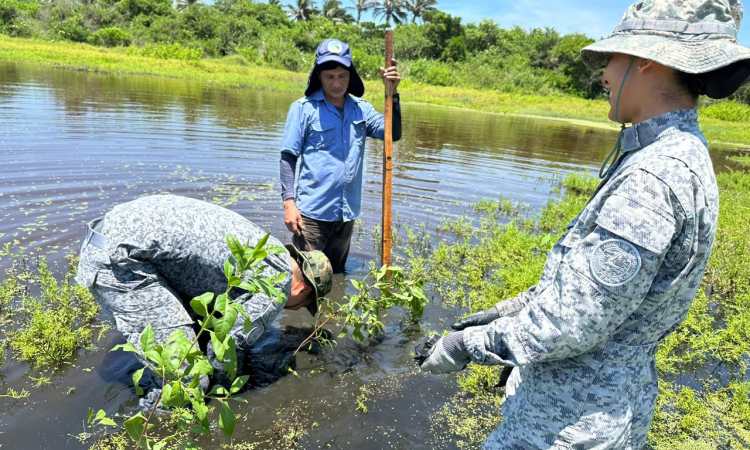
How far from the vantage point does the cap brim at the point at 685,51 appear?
49.7 inches

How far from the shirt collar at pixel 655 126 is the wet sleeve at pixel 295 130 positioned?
10.7 feet

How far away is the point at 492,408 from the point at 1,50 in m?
40.9

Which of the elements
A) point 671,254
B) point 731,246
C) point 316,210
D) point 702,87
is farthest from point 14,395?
point 731,246

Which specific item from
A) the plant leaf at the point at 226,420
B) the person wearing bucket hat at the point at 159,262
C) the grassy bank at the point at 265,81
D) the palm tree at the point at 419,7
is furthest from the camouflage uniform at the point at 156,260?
the palm tree at the point at 419,7

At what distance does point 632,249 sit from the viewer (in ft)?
4.11

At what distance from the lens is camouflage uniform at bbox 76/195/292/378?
264 cm

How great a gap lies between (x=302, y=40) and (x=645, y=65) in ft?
158

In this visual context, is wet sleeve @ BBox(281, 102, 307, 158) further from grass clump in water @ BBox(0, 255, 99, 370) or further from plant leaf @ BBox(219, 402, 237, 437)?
plant leaf @ BBox(219, 402, 237, 437)

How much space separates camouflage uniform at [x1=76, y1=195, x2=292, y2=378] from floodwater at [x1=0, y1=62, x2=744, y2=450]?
2.48 feet

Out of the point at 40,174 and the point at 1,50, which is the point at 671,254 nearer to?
the point at 40,174

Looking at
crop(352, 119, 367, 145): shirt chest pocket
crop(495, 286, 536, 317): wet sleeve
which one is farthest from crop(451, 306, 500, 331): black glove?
crop(352, 119, 367, 145): shirt chest pocket

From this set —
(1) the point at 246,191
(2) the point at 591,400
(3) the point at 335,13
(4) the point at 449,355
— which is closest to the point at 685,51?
(2) the point at 591,400

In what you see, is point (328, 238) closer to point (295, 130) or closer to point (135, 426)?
point (295, 130)

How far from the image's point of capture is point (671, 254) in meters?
1.32
